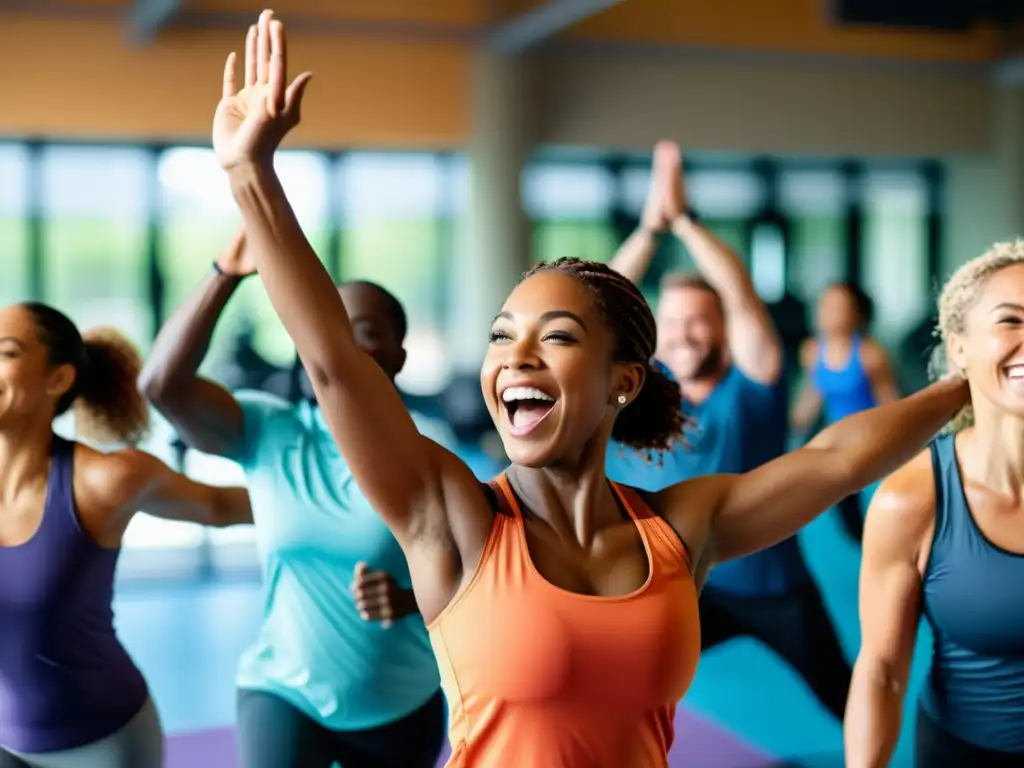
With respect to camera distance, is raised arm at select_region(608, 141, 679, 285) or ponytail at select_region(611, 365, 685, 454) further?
raised arm at select_region(608, 141, 679, 285)

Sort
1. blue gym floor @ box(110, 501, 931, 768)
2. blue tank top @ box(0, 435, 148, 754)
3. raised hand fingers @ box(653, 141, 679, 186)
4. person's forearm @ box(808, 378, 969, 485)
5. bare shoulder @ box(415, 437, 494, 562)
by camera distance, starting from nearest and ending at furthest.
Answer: bare shoulder @ box(415, 437, 494, 562), person's forearm @ box(808, 378, 969, 485), blue tank top @ box(0, 435, 148, 754), raised hand fingers @ box(653, 141, 679, 186), blue gym floor @ box(110, 501, 931, 768)

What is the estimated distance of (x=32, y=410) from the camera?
2414 millimetres

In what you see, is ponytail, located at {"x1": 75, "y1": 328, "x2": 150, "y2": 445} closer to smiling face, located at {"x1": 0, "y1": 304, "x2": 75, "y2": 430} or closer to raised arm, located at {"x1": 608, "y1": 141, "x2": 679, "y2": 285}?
smiling face, located at {"x1": 0, "y1": 304, "x2": 75, "y2": 430}

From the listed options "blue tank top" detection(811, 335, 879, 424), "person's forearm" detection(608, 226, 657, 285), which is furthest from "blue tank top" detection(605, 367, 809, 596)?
"blue tank top" detection(811, 335, 879, 424)

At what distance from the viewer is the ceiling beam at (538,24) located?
8.66 m

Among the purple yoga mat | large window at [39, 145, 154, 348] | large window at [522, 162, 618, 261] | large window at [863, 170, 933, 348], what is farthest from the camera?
large window at [863, 170, 933, 348]

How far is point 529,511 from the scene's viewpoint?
1.71 meters

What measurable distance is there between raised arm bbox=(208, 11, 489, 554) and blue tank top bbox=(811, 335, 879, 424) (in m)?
5.54

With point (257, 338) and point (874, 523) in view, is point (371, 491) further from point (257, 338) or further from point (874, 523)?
point (257, 338)

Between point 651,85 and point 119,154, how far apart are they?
456cm

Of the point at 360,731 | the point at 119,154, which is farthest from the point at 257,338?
the point at 360,731

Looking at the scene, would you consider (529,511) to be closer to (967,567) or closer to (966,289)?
(967,567)

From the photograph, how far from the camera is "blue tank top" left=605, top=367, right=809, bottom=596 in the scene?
348cm

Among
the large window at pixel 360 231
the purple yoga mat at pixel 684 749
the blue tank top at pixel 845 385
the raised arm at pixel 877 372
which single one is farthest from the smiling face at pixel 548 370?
the raised arm at pixel 877 372
